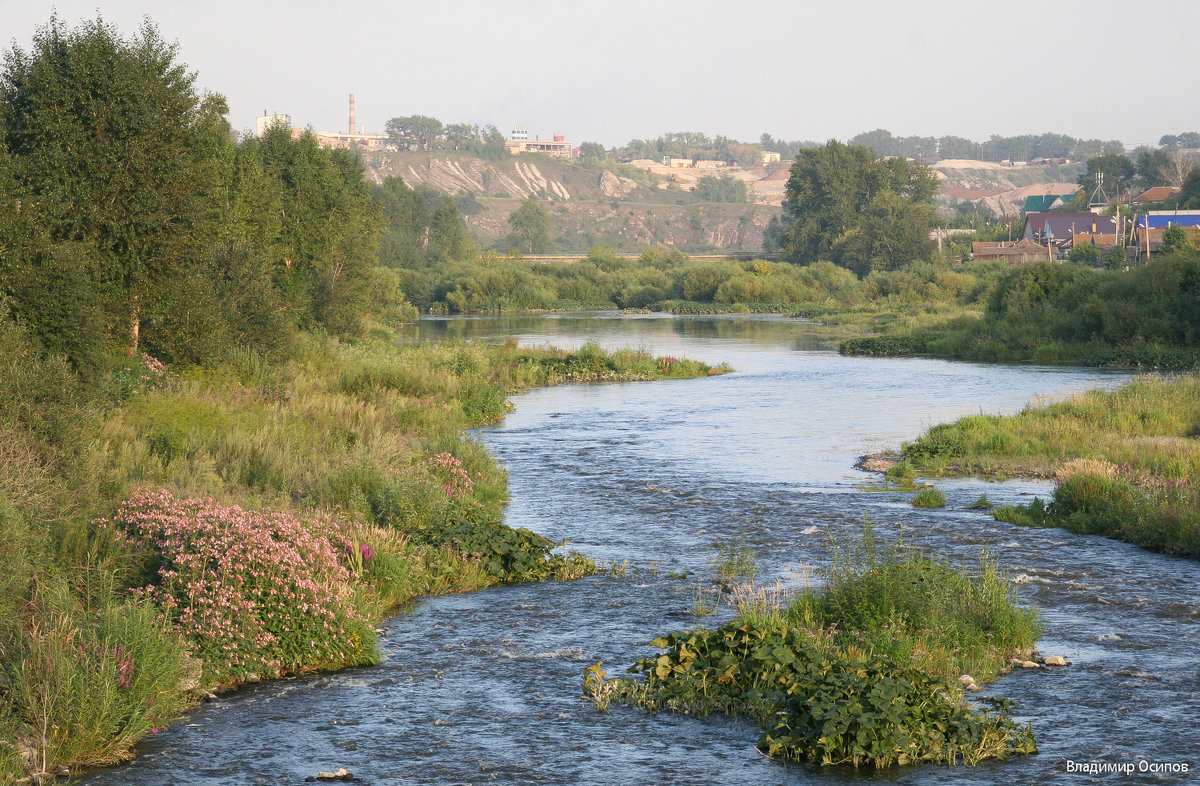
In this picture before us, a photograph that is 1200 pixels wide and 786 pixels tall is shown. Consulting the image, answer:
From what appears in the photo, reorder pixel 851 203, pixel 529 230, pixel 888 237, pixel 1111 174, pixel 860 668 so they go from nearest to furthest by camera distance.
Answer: pixel 860 668 → pixel 888 237 → pixel 851 203 → pixel 1111 174 → pixel 529 230

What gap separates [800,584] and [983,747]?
504 centimetres

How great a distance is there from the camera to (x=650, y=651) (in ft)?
37.4

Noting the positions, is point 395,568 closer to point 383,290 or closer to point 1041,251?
point 383,290

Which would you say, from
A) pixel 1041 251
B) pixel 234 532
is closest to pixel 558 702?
pixel 234 532

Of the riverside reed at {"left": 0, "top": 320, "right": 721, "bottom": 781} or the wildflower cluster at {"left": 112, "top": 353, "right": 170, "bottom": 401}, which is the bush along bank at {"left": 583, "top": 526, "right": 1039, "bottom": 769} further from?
the wildflower cluster at {"left": 112, "top": 353, "right": 170, "bottom": 401}

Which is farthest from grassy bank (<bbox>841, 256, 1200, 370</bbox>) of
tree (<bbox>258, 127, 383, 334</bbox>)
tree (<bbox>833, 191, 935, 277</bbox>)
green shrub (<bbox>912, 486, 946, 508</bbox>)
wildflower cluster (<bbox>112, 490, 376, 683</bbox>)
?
tree (<bbox>833, 191, 935, 277</bbox>)

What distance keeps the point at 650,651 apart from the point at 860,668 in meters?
2.58

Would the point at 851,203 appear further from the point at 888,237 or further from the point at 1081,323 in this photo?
the point at 1081,323

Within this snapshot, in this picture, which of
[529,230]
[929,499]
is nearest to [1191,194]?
[929,499]

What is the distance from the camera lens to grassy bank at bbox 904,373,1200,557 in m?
16.2

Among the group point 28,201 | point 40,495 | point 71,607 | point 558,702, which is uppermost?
point 28,201

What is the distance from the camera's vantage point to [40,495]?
1106cm

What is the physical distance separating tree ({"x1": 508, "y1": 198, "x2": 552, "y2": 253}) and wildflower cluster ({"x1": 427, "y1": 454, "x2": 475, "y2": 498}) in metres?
163

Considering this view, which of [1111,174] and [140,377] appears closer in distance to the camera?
[140,377]
